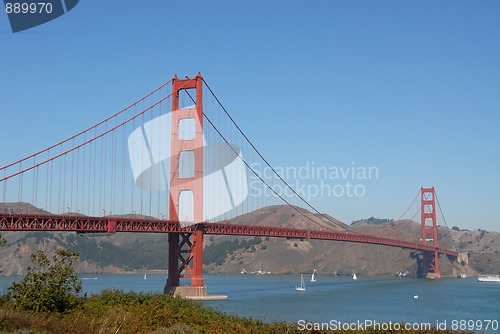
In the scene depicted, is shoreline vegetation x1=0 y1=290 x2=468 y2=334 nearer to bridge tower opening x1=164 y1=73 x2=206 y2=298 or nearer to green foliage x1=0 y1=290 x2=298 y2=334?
green foliage x1=0 y1=290 x2=298 y2=334

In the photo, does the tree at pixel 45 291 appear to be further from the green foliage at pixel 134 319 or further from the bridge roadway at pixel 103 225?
the bridge roadway at pixel 103 225

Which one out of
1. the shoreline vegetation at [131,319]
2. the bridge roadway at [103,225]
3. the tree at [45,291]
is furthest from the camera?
the bridge roadway at [103,225]

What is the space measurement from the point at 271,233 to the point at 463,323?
97.9ft

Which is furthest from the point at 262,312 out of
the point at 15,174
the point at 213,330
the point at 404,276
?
Result: the point at 404,276

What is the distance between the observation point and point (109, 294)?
107 feet

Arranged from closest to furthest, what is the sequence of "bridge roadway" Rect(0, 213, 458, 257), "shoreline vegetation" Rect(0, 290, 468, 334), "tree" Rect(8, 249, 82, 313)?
"shoreline vegetation" Rect(0, 290, 468, 334) → "tree" Rect(8, 249, 82, 313) → "bridge roadway" Rect(0, 213, 458, 257)

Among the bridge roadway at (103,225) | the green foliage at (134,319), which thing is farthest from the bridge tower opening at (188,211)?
the green foliage at (134,319)

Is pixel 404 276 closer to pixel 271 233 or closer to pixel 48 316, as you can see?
pixel 271 233

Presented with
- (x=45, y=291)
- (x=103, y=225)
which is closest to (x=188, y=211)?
(x=103, y=225)

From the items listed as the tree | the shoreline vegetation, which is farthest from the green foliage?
the tree

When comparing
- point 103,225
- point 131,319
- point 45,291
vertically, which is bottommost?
point 131,319

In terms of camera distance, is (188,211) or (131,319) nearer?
(131,319)

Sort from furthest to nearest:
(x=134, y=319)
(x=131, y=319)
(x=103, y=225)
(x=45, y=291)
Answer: (x=103, y=225)
(x=45, y=291)
(x=131, y=319)
(x=134, y=319)

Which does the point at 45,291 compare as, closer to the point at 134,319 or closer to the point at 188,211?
the point at 134,319
